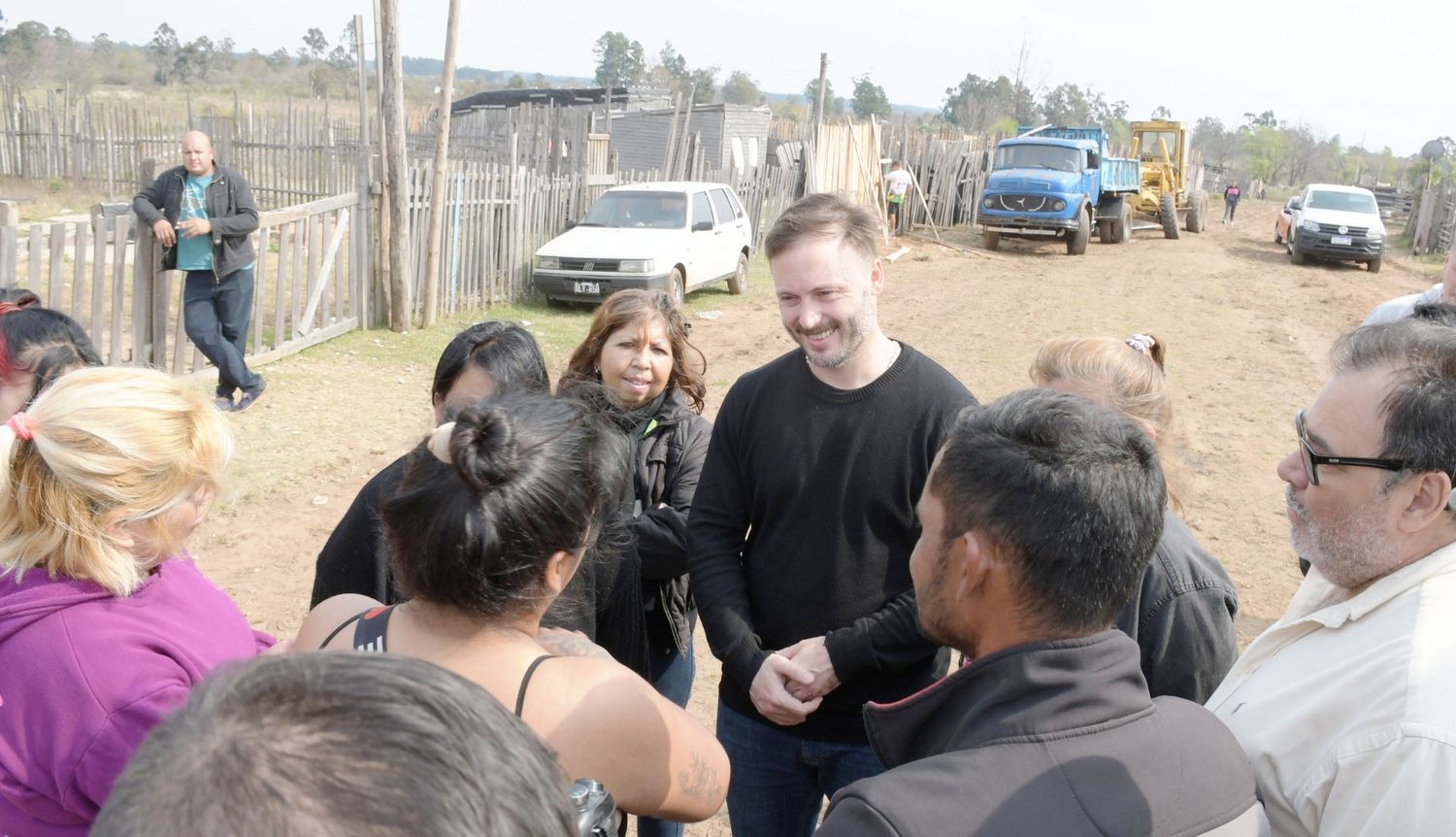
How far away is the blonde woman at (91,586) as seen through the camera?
1.73 m

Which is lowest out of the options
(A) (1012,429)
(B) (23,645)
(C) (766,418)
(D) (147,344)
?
(D) (147,344)

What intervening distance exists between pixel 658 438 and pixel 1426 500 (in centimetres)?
209

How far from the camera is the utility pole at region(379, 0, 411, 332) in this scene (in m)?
10.1

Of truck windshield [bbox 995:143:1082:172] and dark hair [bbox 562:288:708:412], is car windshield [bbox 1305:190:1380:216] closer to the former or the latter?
truck windshield [bbox 995:143:1082:172]

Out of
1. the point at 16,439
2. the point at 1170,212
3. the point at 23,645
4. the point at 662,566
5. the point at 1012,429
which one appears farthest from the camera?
the point at 1170,212

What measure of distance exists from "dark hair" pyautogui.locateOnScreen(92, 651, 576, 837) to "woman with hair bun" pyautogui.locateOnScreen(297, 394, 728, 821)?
0.73 m

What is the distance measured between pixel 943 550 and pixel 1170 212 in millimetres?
28165

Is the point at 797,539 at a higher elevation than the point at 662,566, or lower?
higher

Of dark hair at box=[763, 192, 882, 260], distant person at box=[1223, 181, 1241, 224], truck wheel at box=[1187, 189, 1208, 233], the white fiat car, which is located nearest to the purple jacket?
dark hair at box=[763, 192, 882, 260]

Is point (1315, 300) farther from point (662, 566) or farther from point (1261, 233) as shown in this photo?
point (662, 566)

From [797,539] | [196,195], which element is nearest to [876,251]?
[797,539]

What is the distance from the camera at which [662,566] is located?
9.70 feet

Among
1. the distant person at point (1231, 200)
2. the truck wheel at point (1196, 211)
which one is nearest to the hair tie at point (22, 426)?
the truck wheel at point (1196, 211)

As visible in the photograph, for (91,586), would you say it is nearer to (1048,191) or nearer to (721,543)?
(721,543)
